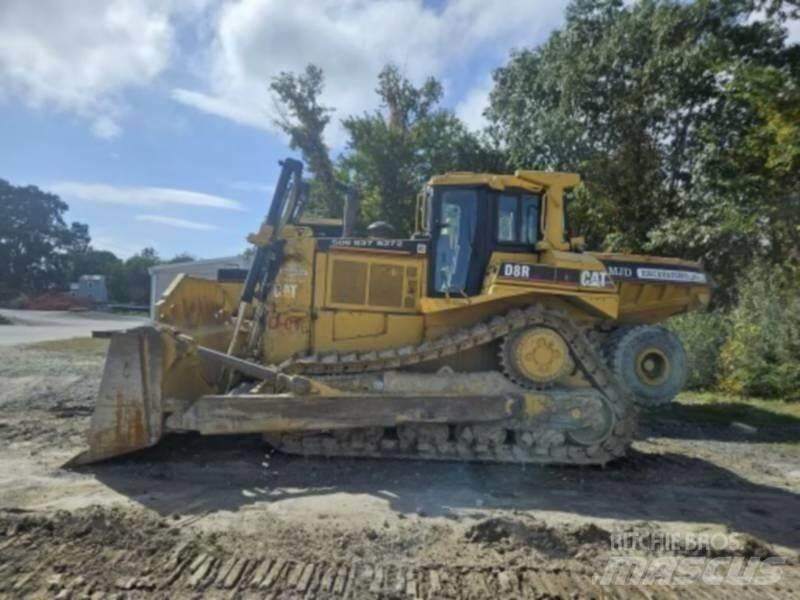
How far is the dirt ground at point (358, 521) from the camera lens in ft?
12.3

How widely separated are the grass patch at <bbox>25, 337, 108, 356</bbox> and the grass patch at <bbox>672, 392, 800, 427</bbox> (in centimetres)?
1494

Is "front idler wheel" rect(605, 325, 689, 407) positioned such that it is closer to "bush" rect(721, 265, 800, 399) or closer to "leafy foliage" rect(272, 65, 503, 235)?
"bush" rect(721, 265, 800, 399)

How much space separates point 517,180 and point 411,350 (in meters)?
2.23

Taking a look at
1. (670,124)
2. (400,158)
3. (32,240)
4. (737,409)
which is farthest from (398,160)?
(32,240)

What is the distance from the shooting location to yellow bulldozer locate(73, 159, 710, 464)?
592 cm

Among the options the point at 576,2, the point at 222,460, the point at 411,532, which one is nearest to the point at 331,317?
the point at 222,460

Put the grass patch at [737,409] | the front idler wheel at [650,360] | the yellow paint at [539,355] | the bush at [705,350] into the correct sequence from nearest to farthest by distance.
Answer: the yellow paint at [539,355] → the front idler wheel at [650,360] → the grass patch at [737,409] → the bush at [705,350]

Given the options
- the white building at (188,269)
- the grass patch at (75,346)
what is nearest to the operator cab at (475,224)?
the grass patch at (75,346)

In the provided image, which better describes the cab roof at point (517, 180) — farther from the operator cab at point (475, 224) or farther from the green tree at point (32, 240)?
the green tree at point (32, 240)

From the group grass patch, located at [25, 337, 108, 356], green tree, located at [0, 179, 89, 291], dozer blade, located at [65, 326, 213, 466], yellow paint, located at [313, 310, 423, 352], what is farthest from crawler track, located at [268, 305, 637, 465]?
green tree, located at [0, 179, 89, 291]

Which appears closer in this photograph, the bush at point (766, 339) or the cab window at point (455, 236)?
the cab window at point (455, 236)

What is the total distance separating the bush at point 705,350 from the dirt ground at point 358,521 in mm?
6046

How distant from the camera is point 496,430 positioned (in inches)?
250

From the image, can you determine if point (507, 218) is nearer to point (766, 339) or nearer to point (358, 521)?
point (358, 521)
